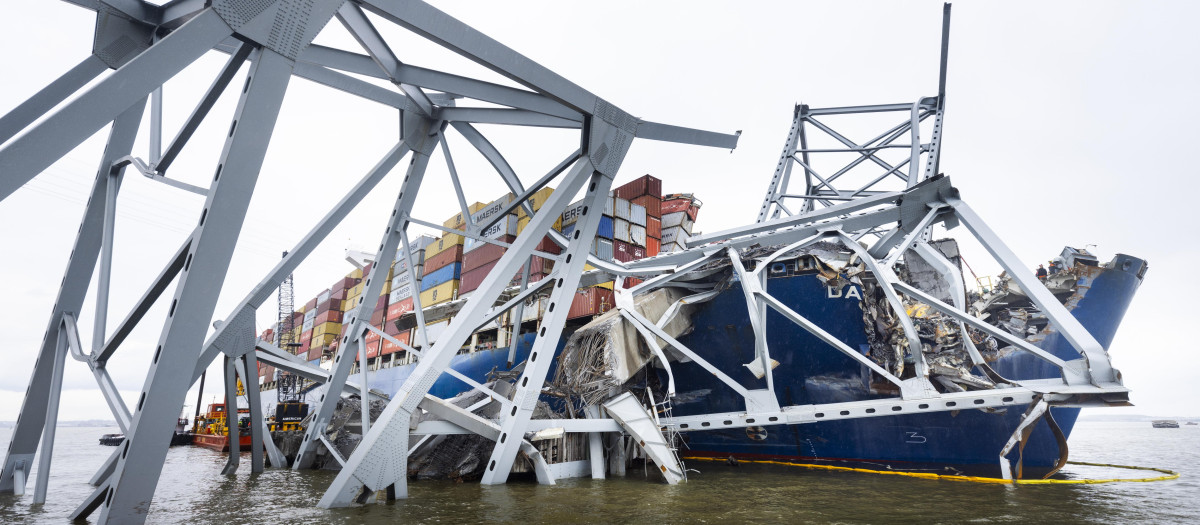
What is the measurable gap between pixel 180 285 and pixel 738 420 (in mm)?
9963

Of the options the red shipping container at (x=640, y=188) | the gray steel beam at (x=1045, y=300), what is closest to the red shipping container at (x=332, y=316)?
the red shipping container at (x=640, y=188)

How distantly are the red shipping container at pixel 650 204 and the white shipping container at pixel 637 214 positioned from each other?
234 mm

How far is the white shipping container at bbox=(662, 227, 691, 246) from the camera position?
95.1 feet

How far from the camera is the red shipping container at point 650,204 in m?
26.3

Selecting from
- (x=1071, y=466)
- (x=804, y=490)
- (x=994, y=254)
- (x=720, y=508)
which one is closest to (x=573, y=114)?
(x=720, y=508)

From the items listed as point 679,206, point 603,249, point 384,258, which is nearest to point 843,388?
point 384,258

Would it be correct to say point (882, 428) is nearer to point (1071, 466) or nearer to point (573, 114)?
point (1071, 466)

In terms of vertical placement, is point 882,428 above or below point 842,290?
below

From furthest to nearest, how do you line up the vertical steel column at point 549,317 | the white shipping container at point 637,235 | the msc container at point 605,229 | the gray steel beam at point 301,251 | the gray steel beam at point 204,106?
1. the white shipping container at point 637,235
2. the msc container at point 605,229
3. the gray steel beam at point 301,251
4. the vertical steel column at point 549,317
5. the gray steel beam at point 204,106

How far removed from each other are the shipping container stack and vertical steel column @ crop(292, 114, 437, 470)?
61.3 feet

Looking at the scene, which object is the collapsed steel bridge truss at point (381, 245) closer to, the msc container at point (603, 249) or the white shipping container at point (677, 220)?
the msc container at point (603, 249)

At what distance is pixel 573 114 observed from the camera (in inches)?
372

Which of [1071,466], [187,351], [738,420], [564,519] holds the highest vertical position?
[187,351]

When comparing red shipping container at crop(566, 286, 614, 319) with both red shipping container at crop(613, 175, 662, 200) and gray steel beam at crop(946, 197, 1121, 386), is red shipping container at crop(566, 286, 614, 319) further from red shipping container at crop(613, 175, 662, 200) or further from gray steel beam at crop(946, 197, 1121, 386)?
gray steel beam at crop(946, 197, 1121, 386)
